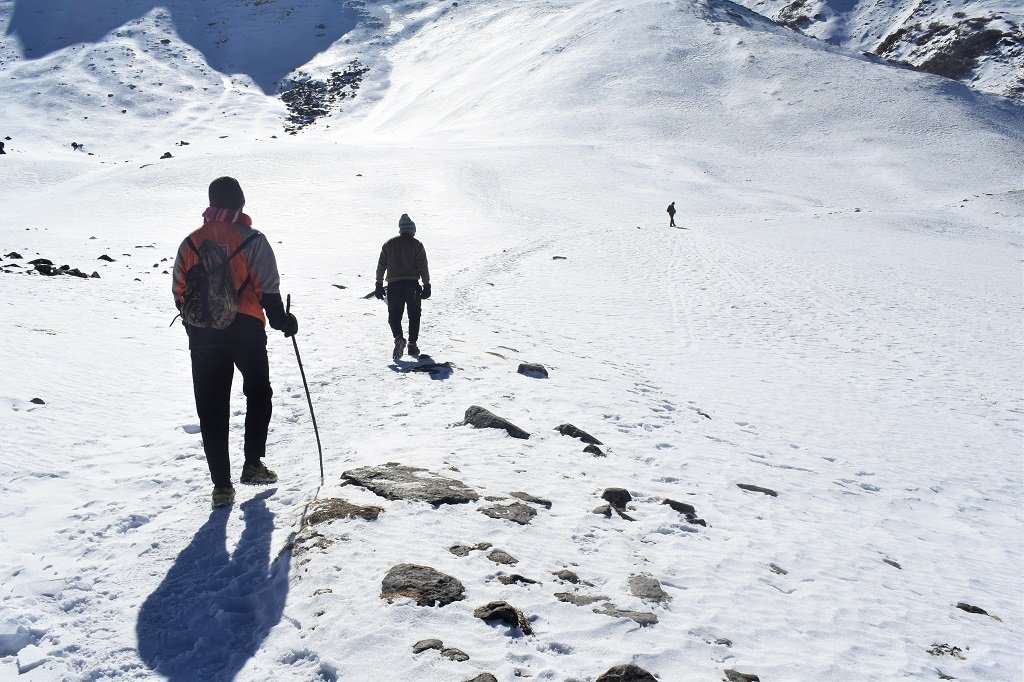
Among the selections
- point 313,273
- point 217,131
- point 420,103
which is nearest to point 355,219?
point 313,273

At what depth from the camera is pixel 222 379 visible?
5.39m

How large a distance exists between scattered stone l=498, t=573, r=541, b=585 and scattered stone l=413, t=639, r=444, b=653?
30.4 inches

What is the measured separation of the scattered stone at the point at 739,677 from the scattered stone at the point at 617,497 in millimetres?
2303

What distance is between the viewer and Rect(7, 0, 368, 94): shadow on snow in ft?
350

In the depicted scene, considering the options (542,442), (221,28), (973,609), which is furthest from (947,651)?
(221,28)

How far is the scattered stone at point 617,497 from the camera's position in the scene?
630 centimetres

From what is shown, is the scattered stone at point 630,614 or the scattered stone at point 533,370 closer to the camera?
the scattered stone at point 630,614

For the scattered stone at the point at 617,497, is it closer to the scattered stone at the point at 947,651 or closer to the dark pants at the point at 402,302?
the scattered stone at the point at 947,651

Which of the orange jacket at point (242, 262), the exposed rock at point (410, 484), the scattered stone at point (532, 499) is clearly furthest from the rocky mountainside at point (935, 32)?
the orange jacket at point (242, 262)

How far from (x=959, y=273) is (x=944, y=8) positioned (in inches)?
6724

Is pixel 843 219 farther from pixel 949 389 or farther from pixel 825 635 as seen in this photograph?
pixel 825 635

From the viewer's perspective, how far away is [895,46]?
5950 inches

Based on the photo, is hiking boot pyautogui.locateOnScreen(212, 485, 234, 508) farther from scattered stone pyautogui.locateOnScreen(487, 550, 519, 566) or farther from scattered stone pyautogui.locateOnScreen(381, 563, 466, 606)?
scattered stone pyautogui.locateOnScreen(487, 550, 519, 566)

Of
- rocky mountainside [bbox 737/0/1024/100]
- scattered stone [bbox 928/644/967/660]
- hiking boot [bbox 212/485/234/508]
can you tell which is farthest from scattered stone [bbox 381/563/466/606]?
rocky mountainside [bbox 737/0/1024/100]
